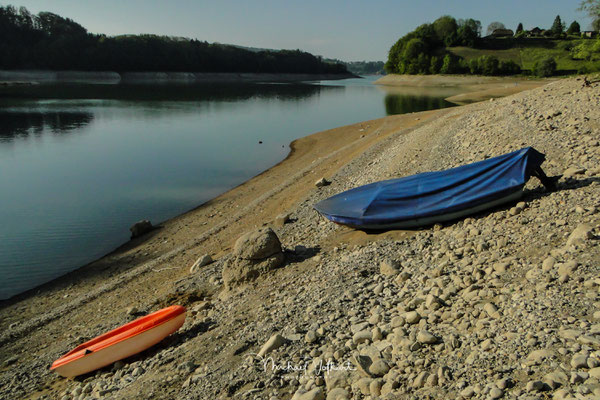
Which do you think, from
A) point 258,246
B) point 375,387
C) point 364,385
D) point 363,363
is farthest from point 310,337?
point 258,246

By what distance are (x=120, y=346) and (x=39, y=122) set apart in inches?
Answer: 1802

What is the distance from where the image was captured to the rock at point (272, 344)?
753cm

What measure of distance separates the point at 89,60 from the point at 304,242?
135 m

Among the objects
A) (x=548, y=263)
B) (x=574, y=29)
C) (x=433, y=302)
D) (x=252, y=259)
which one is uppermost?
(x=574, y=29)

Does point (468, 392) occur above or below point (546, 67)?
below

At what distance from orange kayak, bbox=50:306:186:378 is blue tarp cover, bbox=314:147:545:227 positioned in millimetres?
5348

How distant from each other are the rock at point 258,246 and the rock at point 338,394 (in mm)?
5483

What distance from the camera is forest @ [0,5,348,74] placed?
11912cm

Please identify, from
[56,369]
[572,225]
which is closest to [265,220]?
[56,369]

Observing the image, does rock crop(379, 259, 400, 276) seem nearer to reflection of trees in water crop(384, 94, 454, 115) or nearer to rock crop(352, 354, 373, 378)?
rock crop(352, 354, 373, 378)

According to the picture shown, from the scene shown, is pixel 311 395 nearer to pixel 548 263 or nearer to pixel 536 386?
pixel 536 386

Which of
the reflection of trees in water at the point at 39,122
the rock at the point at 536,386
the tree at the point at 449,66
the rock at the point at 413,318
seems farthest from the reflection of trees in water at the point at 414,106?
the tree at the point at 449,66

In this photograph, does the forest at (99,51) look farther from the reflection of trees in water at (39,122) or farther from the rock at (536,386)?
the rock at (536,386)

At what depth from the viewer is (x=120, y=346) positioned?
9125 millimetres
